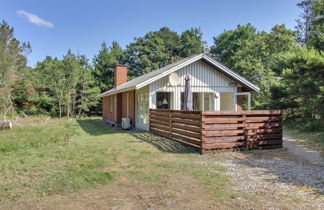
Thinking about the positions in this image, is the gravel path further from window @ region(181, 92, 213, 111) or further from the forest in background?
window @ region(181, 92, 213, 111)

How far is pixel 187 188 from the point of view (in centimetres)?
393

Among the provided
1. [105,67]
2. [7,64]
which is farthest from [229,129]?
[105,67]

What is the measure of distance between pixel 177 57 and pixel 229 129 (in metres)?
30.3

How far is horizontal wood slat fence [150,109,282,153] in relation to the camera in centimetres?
675

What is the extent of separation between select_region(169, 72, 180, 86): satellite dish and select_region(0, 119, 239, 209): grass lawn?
15.0 feet

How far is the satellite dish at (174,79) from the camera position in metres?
10.9

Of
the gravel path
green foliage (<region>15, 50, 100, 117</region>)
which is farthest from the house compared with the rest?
green foliage (<region>15, 50, 100, 117</region>)

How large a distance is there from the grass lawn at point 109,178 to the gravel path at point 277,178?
1.24 ft

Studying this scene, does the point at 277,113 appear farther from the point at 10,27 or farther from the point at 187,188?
the point at 10,27

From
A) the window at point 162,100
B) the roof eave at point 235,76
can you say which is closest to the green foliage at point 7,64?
the window at point 162,100

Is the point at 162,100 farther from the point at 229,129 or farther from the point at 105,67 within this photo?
the point at 105,67

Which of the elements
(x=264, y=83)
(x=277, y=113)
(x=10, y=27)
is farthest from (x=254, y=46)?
(x=10, y=27)

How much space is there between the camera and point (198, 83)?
11812 mm

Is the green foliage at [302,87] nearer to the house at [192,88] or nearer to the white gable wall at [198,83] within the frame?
the house at [192,88]
